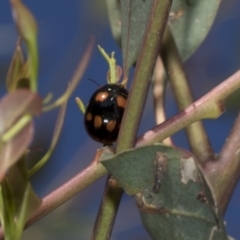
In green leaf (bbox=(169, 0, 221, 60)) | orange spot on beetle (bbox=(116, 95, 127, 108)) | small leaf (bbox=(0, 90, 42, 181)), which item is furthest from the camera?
green leaf (bbox=(169, 0, 221, 60))

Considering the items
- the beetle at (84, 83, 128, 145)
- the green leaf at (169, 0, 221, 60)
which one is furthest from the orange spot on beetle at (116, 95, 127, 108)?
the green leaf at (169, 0, 221, 60)

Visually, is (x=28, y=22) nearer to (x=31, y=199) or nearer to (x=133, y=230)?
(x=31, y=199)

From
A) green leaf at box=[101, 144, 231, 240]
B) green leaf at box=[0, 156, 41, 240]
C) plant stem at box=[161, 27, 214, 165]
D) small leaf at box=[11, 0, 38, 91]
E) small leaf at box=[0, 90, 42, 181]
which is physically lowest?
plant stem at box=[161, 27, 214, 165]

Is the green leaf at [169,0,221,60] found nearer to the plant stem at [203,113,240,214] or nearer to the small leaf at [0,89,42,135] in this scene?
the plant stem at [203,113,240,214]

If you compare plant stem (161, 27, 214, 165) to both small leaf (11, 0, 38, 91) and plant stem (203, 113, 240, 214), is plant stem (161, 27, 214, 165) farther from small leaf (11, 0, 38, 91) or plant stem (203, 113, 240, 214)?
small leaf (11, 0, 38, 91)

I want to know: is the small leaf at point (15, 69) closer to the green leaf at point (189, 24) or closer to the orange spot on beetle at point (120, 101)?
the orange spot on beetle at point (120, 101)

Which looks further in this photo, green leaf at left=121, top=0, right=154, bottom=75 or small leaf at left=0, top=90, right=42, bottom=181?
green leaf at left=121, top=0, right=154, bottom=75

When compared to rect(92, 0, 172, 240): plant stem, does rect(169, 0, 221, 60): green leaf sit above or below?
below

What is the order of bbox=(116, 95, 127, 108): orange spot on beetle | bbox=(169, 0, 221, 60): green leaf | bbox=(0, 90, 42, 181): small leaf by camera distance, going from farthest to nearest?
bbox=(169, 0, 221, 60): green leaf
bbox=(116, 95, 127, 108): orange spot on beetle
bbox=(0, 90, 42, 181): small leaf

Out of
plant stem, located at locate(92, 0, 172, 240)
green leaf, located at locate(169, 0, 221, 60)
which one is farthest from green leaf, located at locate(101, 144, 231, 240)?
green leaf, located at locate(169, 0, 221, 60)
